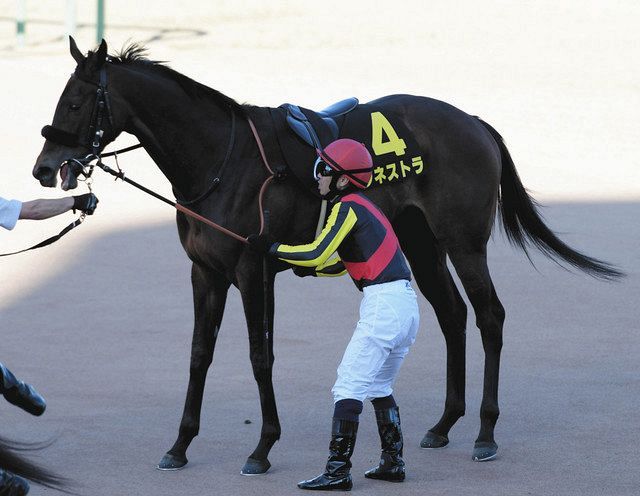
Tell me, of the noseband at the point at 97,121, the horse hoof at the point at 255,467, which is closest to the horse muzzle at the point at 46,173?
the noseband at the point at 97,121

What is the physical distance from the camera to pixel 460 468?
6.02 meters

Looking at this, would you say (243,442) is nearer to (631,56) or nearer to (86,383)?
(86,383)

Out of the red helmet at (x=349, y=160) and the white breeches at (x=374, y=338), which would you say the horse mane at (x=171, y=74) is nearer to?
the red helmet at (x=349, y=160)

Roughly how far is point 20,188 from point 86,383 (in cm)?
582

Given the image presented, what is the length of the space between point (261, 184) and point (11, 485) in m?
1.96

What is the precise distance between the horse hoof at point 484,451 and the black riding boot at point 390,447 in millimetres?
599

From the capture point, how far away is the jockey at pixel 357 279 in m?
5.45

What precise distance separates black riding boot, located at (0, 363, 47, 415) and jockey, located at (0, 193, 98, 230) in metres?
0.68

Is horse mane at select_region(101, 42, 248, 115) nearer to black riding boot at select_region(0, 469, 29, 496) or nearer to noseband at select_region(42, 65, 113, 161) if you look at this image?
noseband at select_region(42, 65, 113, 161)

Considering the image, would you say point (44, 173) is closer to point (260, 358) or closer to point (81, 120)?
point (81, 120)

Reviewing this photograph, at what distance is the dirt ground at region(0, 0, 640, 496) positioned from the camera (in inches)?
236

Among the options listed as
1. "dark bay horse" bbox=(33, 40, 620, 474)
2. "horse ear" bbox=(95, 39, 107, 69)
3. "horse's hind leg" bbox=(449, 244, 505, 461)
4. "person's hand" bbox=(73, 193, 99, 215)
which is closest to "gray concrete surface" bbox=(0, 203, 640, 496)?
"dark bay horse" bbox=(33, 40, 620, 474)

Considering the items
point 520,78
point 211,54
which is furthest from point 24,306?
point 211,54

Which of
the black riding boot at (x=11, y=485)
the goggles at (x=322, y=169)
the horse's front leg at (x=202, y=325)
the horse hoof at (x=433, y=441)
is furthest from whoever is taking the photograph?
the horse hoof at (x=433, y=441)
